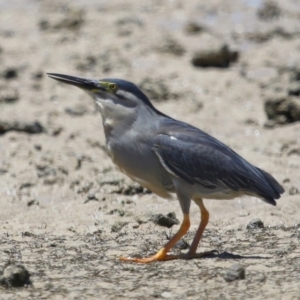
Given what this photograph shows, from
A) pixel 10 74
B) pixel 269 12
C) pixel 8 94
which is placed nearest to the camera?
pixel 8 94

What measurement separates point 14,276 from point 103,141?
4.83m

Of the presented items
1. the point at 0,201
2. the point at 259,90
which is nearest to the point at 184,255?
the point at 0,201

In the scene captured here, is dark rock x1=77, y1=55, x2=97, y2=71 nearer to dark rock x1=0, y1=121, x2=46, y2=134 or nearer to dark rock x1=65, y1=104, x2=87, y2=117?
dark rock x1=65, y1=104, x2=87, y2=117

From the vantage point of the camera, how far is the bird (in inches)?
285

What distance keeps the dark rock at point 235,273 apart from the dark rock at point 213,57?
7527mm

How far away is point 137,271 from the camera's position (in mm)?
6766

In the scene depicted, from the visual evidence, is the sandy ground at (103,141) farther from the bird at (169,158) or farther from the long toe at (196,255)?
the bird at (169,158)

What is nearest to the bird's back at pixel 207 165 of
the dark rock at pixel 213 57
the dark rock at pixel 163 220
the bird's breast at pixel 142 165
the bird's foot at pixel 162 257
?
the bird's breast at pixel 142 165

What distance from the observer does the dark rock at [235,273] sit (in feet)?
20.6

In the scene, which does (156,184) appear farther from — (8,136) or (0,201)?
(8,136)

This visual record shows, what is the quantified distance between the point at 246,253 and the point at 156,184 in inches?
33.9

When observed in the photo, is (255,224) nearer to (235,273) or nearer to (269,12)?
(235,273)

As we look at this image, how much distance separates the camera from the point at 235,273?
6.29 metres

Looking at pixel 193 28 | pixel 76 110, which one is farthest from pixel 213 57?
pixel 76 110
